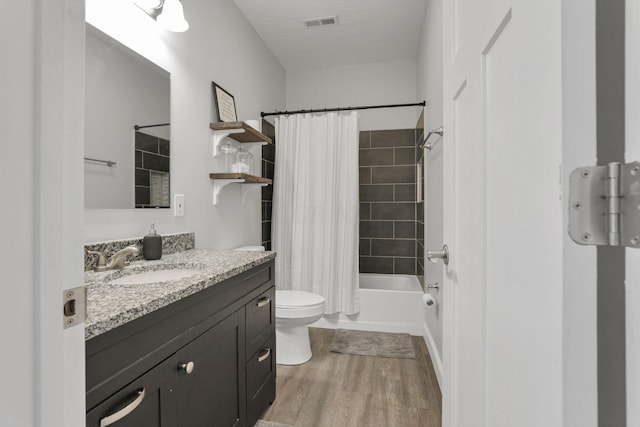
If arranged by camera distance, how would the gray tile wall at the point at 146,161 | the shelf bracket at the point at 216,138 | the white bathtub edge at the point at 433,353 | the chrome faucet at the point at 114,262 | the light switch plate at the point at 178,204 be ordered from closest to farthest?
the chrome faucet at the point at 114,262 → the gray tile wall at the point at 146,161 → the light switch plate at the point at 178,204 → the white bathtub edge at the point at 433,353 → the shelf bracket at the point at 216,138

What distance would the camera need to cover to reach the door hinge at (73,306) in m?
0.46

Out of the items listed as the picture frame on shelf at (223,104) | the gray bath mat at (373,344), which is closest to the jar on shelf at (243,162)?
the picture frame on shelf at (223,104)

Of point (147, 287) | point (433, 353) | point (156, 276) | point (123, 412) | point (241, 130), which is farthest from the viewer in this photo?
point (433, 353)

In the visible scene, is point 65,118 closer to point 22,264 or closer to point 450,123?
point 22,264

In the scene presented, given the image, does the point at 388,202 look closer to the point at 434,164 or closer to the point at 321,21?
the point at 434,164

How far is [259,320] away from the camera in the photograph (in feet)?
5.25

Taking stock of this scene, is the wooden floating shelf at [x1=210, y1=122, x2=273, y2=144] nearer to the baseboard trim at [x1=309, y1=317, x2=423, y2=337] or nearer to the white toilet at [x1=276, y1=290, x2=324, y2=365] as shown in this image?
the white toilet at [x1=276, y1=290, x2=324, y2=365]

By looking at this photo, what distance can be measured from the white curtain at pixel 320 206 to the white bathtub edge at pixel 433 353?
61 centimetres

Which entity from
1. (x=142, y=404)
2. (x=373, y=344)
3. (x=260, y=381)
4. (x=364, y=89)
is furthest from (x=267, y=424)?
(x=364, y=89)

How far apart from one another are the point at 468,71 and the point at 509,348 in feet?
2.15

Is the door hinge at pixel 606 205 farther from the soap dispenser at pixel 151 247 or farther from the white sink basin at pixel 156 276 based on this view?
the soap dispenser at pixel 151 247

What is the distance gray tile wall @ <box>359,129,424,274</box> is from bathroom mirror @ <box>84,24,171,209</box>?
226cm

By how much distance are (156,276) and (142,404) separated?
638 mm

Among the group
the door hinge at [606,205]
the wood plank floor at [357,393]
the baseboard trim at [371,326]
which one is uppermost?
the door hinge at [606,205]
